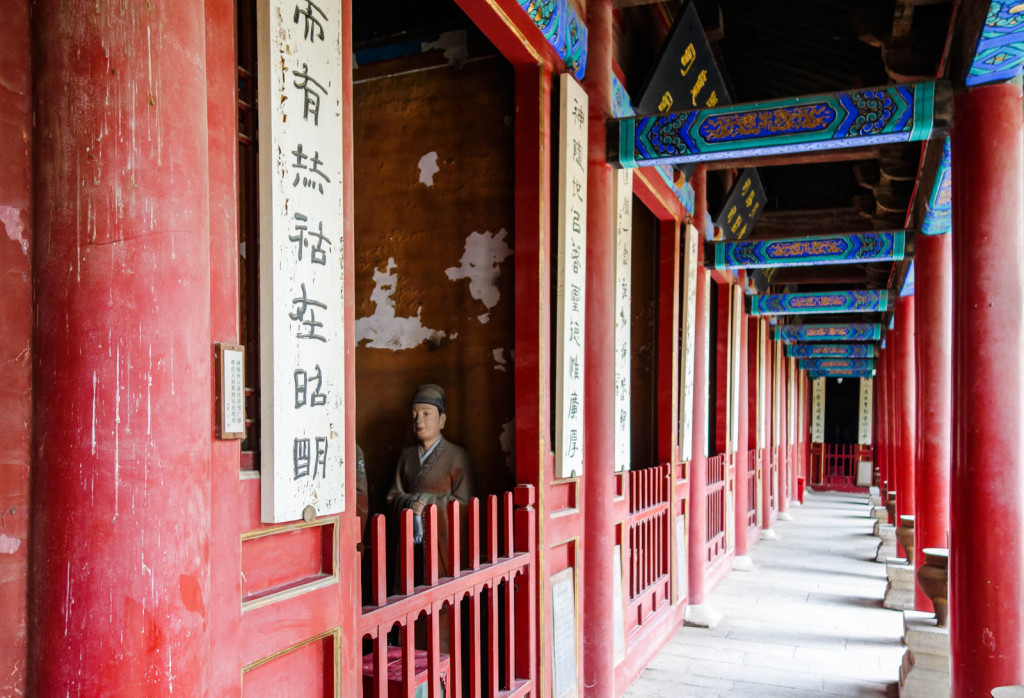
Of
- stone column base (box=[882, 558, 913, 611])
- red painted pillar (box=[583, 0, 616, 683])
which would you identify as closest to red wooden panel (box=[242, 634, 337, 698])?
red painted pillar (box=[583, 0, 616, 683])

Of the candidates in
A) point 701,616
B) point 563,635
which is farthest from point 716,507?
point 563,635

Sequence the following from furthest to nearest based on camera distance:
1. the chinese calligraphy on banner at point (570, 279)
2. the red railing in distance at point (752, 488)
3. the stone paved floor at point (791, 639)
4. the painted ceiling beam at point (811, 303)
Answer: the red railing in distance at point (752, 488), the painted ceiling beam at point (811, 303), the stone paved floor at point (791, 639), the chinese calligraphy on banner at point (570, 279)

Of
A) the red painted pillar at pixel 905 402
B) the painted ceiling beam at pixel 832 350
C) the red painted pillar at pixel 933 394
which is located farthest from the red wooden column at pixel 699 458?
the painted ceiling beam at pixel 832 350

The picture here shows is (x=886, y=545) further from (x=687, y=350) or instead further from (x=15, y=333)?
(x=15, y=333)

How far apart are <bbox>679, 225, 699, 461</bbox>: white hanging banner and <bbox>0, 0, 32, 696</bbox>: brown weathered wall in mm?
5177

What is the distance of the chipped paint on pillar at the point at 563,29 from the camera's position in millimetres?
3172

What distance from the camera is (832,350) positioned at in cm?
1712

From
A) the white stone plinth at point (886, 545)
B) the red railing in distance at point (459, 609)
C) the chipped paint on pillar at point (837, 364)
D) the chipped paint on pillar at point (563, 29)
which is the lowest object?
the white stone plinth at point (886, 545)

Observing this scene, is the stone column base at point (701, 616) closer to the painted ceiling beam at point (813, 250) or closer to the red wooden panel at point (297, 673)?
the painted ceiling beam at point (813, 250)

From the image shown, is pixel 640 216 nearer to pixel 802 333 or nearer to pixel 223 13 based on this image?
pixel 223 13

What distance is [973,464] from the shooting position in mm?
3436

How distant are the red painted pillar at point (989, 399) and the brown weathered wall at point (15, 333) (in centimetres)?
346

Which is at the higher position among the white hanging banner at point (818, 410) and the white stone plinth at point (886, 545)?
the white hanging banner at point (818, 410)

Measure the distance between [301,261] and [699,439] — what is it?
206 inches
